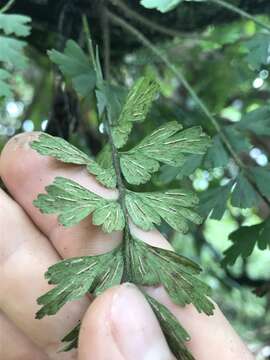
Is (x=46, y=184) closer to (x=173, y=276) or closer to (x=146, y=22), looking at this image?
(x=173, y=276)

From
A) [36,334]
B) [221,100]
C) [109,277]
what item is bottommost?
[221,100]

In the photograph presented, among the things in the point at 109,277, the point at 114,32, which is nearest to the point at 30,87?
the point at 114,32

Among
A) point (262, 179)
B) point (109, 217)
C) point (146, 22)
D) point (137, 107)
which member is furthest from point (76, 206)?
point (146, 22)

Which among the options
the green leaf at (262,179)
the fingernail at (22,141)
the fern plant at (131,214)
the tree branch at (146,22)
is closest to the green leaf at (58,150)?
the fern plant at (131,214)

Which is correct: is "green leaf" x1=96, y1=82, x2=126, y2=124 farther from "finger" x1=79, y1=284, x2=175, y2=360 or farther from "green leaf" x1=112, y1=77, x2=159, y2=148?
"finger" x1=79, y1=284, x2=175, y2=360

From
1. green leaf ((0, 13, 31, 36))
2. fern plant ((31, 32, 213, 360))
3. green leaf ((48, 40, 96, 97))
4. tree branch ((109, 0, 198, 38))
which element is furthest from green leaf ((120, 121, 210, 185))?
tree branch ((109, 0, 198, 38))

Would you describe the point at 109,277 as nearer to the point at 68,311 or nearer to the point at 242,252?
the point at 68,311
